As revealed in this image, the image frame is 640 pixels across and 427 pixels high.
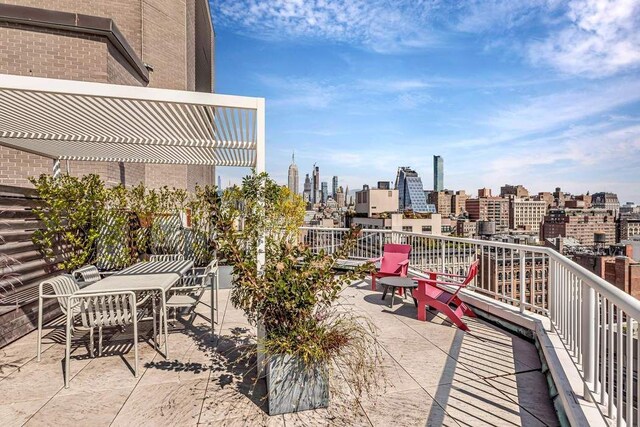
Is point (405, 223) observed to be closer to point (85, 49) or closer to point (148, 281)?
point (85, 49)

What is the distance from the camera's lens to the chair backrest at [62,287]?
9.18 feet

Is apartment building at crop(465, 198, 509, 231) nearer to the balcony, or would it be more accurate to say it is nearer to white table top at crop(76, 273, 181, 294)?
the balcony

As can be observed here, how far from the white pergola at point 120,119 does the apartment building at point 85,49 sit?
3.10ft

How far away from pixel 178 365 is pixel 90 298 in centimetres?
94

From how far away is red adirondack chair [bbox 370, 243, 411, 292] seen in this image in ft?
18.0

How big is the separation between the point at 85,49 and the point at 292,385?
25.0 feet

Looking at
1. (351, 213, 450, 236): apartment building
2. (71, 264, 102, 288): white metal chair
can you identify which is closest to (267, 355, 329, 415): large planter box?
(71, 264, 102, 288): white metal chair

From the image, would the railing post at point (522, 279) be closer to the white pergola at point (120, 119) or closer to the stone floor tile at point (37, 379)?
the white pergola at point (120, 119)

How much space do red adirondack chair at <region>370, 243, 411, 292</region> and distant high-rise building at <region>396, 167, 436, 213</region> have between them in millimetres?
84466

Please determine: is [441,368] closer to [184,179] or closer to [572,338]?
[572,338]

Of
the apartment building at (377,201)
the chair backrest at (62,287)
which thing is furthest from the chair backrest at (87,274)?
the apartment building at (377,201)

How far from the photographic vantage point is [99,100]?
322 cm

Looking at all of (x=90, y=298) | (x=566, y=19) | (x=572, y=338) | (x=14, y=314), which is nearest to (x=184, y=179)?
(x=14, y=314)

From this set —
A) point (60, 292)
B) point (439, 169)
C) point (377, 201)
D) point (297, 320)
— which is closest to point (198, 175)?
point (60, 292)
